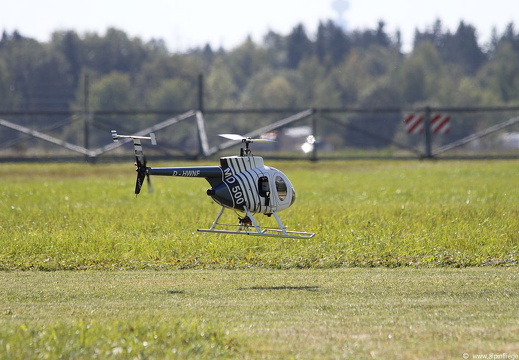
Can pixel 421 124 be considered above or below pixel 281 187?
below

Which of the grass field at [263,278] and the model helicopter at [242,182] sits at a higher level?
the model helicopter at [242,182]

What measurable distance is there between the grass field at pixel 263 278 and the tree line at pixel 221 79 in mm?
89976

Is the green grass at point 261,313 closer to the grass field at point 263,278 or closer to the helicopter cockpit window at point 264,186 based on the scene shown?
the grass field at point 263,278

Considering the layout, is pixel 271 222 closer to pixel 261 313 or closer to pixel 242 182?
pixel 242 182

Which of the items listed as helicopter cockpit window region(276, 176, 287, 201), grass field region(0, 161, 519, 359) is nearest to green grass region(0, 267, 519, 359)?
grass field region(0, 161, 519, 359)

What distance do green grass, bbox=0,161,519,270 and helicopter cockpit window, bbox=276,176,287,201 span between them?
69.3 inches

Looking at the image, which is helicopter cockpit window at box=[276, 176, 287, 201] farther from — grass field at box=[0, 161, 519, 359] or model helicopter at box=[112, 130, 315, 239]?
grass field at box=[0, 161, 519, 359]

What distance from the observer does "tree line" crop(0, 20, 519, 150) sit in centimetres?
12238

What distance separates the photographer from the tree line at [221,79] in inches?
4818

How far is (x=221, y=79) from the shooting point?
165 metres

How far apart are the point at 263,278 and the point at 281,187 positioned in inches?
63.5

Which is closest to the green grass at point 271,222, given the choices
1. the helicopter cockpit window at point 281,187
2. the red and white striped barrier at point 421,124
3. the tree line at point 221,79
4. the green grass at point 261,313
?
the green grass at point 261,313

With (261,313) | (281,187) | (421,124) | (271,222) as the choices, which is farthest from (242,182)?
(421,124)

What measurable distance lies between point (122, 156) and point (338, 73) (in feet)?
373
